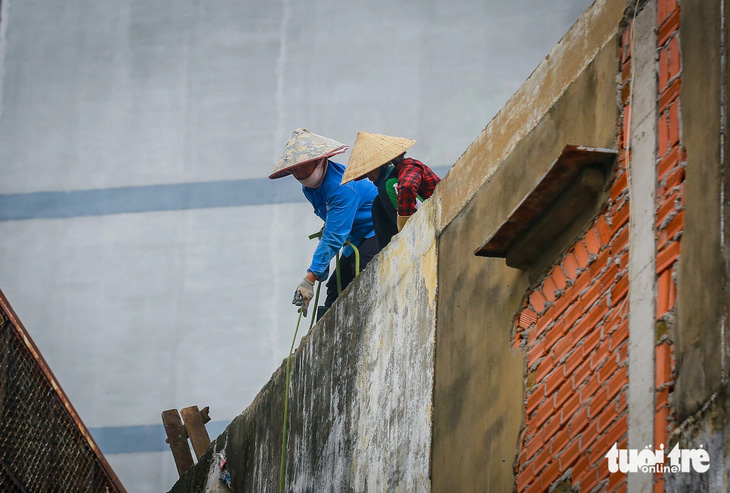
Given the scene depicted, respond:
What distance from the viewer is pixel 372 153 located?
574cm

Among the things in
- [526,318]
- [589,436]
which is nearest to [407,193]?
[526,318]

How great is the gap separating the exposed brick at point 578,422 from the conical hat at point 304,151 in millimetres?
3162

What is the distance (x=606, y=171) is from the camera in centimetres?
332

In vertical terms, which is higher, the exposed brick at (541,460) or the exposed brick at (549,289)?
the exposed brick at (549,289)

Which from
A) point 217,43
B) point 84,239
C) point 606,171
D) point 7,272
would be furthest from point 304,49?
point 606,171

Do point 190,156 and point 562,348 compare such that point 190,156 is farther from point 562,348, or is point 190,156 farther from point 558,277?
point 562,348

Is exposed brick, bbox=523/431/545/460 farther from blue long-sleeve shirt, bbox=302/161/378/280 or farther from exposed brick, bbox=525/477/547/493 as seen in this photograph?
blue long-sleeve shirt, bbox=302/161/378/280

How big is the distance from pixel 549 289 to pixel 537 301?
82mm

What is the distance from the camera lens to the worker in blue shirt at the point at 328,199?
6.23m

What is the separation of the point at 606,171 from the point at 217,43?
10.0 metres

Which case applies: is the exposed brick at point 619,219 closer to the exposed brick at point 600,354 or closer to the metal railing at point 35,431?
the exposed brick at point 600,354

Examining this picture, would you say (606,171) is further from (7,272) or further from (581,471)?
(7,272)

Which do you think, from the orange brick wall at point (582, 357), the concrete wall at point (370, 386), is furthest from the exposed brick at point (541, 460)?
the concrete wall at point (370, 386)

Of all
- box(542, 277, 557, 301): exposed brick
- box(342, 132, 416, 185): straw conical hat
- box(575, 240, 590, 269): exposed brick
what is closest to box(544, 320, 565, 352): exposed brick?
box(542, 277, 557, 301): exposed brick
